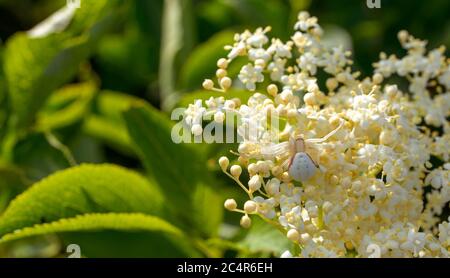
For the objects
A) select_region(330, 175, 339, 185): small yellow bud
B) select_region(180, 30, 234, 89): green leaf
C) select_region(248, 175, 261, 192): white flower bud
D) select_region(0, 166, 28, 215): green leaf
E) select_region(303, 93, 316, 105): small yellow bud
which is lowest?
select_region(248, 175, 261, 192): white flower bud

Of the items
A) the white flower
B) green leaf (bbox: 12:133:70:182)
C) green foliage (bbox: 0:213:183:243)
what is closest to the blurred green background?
green leaf (bbox: 12:133:70:182)

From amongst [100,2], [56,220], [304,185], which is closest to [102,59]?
[100,2]

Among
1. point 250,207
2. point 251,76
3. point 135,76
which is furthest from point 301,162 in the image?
point 135,76

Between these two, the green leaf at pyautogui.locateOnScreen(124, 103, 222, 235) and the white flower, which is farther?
the green leaf at pyautogui.locateOnScreen(124, 103, 222, 235)

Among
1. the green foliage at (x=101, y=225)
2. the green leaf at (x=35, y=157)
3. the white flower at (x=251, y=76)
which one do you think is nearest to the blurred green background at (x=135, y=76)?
the green leaf at (x=35, y=157)

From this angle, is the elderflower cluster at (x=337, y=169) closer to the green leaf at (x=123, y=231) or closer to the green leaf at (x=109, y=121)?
the green leaf at (x=123, y=231)

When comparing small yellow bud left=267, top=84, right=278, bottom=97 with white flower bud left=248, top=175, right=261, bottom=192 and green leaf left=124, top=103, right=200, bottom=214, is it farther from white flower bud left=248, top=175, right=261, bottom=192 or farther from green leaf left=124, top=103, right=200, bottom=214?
green leaf left=124, top=103, right=200, bottom=214
